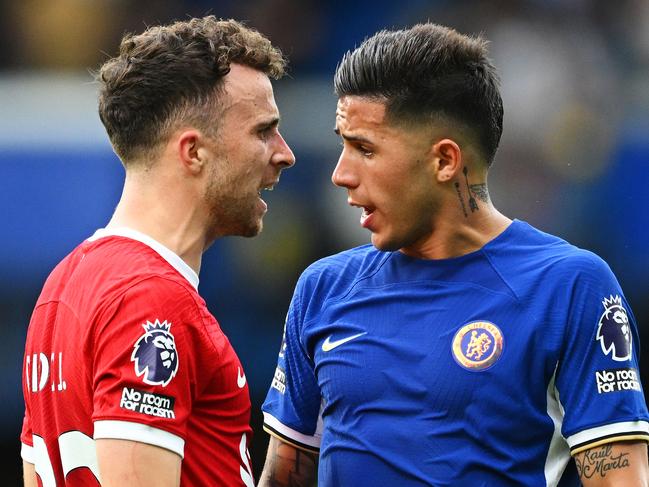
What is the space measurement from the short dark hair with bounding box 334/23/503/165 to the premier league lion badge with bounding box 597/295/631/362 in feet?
2.11

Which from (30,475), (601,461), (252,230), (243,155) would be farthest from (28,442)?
(601,461)

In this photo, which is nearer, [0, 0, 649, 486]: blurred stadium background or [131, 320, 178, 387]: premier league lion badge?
[131, 320, 178, 387]: premier league lion badge

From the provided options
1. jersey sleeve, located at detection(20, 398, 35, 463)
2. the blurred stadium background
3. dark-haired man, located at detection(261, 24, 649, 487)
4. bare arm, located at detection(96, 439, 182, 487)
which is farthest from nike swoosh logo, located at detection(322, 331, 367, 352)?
the blurred stadium background

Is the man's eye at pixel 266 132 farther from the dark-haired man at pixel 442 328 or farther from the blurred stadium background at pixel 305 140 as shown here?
the blurred stadium background at pixel 305 140

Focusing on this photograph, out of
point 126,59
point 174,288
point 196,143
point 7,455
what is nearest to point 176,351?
point 174,288

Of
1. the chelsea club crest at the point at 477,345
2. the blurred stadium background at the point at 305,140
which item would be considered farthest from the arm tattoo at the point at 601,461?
the blurred stadium background at the point at 305,140

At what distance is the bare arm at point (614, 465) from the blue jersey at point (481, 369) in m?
0.03

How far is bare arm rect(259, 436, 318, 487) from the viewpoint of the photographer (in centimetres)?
334

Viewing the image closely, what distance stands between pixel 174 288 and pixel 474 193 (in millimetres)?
944

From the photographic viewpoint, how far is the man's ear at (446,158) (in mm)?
3119

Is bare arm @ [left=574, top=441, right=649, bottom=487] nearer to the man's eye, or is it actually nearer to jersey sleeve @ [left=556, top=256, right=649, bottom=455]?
jersey sleeve @ [left=556, top=256, right=649, bottom=455]

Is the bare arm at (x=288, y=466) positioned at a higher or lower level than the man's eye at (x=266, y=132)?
lower

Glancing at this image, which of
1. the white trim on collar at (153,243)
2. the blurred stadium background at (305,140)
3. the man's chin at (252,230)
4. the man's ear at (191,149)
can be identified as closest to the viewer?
the white trim on collar at (153,243)

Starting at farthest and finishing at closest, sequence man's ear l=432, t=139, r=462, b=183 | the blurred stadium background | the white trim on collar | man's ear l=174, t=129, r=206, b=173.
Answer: the blurred stadium background, man's ear l=432, t=139, r=462, b=183, man's ear l=174, t=129, r=206, b=173, the white trim on collar
